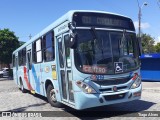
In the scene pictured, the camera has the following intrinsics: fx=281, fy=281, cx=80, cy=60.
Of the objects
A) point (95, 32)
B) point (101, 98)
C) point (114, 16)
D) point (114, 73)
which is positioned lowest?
point (101, 98)

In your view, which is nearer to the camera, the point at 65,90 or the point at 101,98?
the point at 101,98

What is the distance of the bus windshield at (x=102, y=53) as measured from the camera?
7926 mm

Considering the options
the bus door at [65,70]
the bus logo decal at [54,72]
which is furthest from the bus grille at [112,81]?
the bus logo decal at [54,72]

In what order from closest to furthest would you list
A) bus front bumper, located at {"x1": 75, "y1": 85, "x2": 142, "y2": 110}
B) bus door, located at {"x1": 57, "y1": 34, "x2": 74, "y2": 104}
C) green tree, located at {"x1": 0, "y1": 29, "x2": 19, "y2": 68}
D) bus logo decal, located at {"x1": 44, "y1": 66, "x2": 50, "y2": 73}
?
bus front bumper, located at {"x1": 75, "y1": 85, "x2": 142, "y2": 110}, bus door, located at {"x1": 57, "y1": 34, "x2": 74, "y2": 104}, bus logo decal, located at {"x1": 44, "y1": 66, "x2": 50, "y2": 73}, green tree, located at {"x1": 0, "y1": 29, "x2": 19, "y2": 68}

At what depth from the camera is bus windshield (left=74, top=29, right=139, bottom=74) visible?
26.0 feet

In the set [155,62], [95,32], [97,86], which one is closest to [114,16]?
[95,32]

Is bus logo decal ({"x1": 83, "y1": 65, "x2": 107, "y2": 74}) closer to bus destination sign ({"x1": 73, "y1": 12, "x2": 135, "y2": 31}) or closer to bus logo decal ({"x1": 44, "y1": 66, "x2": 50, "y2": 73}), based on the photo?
bus destination sign ({"x1": 73, "y1": 12, "x2": 135, "y2": 31})

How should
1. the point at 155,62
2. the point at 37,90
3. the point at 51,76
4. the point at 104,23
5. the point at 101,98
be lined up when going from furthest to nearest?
the point at 155,62, the point at 37,90, the point at 51,76, the point at 104,23, the point at 101,98

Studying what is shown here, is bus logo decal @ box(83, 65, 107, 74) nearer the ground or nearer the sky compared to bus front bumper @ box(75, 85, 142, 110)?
nearer the sky

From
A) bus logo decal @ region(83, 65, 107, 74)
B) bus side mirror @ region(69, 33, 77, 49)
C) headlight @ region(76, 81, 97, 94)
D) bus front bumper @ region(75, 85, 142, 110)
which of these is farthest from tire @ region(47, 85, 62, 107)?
bus side mirror @ region(69, 33, 77, 49)

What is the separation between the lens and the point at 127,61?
28.2 ft

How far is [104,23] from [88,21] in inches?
Answer: 21.3

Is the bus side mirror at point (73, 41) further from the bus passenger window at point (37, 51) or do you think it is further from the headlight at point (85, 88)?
the bus passenger window at point (37, 51)

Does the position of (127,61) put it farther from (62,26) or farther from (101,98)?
(62,26)
